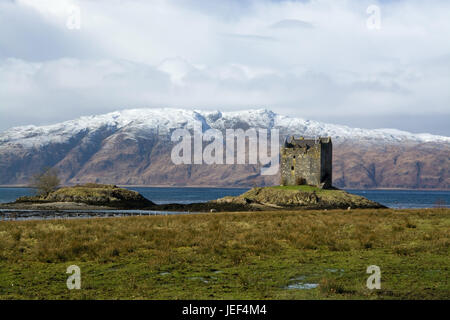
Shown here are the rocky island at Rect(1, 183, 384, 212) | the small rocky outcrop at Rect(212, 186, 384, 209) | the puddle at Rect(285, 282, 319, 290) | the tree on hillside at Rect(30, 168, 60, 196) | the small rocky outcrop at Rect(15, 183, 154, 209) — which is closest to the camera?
the puddle at Rect(285, 282, 319, 290)

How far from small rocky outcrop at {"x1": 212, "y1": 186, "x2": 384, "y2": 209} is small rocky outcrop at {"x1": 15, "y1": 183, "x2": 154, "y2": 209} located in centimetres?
2468

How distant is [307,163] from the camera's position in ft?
346

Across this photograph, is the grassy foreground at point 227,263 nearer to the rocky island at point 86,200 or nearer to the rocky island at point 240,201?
the rocky island at point 240,201

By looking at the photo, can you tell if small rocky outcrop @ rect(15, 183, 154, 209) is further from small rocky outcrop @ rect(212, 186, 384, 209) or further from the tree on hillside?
small rocky outcrop @ rect(212, 186, 384, 209)

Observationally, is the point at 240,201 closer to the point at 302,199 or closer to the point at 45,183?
the point at 302,199

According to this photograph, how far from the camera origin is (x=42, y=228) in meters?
33.3

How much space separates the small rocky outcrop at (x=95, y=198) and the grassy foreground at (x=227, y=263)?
266 feet

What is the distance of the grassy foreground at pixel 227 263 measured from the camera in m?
15.1

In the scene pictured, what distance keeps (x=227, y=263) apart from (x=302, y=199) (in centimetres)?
7957

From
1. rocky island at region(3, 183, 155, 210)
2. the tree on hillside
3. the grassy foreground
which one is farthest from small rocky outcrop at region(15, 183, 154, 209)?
the grassy foreground

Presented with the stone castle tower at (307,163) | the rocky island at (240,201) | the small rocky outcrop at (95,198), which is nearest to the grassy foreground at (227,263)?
the rocky island at (240,201)

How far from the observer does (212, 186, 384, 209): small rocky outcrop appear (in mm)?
96500

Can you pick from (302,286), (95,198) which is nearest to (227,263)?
(302,286)
